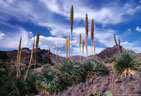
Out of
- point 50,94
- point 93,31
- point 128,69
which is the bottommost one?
point 50,94

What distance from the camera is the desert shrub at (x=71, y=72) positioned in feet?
30.1

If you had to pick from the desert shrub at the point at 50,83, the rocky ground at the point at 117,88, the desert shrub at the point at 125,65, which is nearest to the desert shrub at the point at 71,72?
the desert shrub at the point at 50,83

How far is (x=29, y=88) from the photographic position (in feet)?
32.2

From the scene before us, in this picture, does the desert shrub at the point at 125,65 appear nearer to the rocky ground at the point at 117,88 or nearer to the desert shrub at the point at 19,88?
the rocky ground at the point at 117,88

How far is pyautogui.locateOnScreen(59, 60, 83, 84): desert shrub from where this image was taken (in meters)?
9.19

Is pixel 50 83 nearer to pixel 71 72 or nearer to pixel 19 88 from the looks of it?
pixel 71 72

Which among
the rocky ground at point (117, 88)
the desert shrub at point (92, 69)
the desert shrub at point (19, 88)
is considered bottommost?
the desert shrub at point (19, 88)

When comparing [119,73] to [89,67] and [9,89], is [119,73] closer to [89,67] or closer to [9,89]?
[89,67]

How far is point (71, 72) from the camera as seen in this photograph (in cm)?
916

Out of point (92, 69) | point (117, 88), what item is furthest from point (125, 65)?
point (117, 88)

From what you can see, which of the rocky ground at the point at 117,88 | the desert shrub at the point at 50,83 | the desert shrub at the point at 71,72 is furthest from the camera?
the desert shrub at the point at 71,72

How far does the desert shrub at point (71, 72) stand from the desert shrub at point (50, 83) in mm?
464

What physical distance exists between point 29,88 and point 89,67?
4754 mm

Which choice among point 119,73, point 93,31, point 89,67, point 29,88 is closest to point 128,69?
point 119,73
